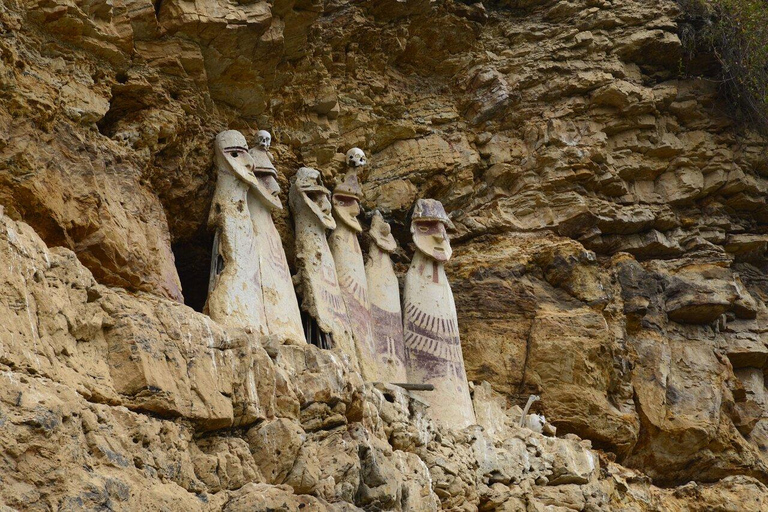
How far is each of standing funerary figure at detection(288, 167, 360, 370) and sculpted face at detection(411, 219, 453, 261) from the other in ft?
2.91

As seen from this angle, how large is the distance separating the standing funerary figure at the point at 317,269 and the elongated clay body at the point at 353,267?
0.11 m

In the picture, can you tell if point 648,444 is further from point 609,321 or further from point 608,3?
point 608,3

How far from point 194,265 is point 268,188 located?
876mm

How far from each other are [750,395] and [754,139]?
2.63m

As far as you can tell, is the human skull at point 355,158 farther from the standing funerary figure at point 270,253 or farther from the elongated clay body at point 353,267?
the standing funerary figure at point 270,253

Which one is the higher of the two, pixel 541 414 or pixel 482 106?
pixel 482 106

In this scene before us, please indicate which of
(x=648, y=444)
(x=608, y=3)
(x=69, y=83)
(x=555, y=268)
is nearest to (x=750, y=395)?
(x=648, y=444)

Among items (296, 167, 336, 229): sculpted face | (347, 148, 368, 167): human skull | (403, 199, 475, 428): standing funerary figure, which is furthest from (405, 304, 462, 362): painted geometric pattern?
(347, 148, 368, 167): human skull

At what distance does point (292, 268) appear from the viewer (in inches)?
356

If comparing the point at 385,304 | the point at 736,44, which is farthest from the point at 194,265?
the point at 736,44

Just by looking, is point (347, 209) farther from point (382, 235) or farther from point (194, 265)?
point (194, 265)

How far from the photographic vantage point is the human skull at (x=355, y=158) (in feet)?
31.5

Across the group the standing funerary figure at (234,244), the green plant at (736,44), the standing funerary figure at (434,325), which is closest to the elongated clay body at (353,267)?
the standing funerary figure at (434,325)

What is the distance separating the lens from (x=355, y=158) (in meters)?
9.60
